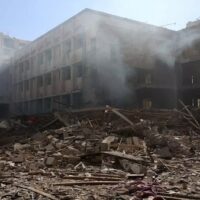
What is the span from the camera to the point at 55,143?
12.3m

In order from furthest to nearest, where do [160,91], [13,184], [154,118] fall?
[160,91] → [154,118] → [13,184]

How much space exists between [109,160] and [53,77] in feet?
75.5

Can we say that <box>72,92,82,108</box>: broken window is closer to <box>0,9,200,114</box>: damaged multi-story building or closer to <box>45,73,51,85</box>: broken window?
<box>0,9,200,114</box>: damaged multi-story building

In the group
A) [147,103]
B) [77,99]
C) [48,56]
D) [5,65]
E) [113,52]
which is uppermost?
[5,65]

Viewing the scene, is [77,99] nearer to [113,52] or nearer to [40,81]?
[113,52]

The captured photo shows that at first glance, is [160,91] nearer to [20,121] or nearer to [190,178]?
[20,121]

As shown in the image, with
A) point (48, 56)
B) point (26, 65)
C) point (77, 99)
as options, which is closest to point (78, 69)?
point (77, 99)

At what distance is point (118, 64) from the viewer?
26094mm

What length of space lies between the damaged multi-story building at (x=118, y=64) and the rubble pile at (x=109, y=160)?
879 cm

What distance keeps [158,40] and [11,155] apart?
1933cm

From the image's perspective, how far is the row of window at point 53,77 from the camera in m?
28.1

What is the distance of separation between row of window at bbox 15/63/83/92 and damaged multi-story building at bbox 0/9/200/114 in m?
0.09

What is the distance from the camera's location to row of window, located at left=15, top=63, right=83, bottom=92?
92.1 feet

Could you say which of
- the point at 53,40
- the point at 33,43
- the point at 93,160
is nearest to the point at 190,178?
the point at 93,160
